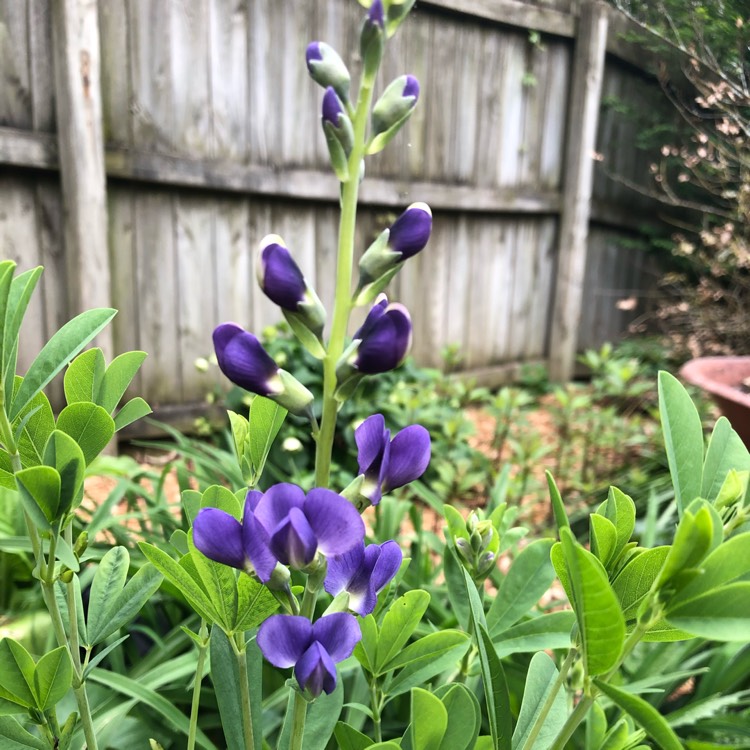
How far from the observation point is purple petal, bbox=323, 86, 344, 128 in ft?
1.09

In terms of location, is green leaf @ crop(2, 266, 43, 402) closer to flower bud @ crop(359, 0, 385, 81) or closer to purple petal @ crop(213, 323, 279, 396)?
purple petal @ crop(213, 323, 279, 396)

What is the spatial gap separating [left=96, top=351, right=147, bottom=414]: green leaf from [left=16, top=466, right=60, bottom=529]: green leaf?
0.11 m

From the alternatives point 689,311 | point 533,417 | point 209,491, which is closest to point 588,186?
point 689,311

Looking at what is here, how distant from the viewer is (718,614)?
0.91 feet

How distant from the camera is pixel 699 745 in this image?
60 centimetres

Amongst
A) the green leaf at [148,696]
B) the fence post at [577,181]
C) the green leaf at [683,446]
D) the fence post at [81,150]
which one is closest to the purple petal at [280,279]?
the green leaf at [683,446]

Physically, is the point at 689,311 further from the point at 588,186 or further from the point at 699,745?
the point at 699,745

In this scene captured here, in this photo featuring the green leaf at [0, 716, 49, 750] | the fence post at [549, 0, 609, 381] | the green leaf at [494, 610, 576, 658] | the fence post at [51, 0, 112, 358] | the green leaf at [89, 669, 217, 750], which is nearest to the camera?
the green leaf at [0, 716, 49, 750]

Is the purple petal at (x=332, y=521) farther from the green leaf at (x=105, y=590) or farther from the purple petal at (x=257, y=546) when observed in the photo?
the green leaf at (x=105, y=590)

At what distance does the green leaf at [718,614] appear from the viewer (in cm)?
27

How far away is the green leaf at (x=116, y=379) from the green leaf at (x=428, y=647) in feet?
0.77

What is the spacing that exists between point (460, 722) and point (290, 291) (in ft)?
0.78

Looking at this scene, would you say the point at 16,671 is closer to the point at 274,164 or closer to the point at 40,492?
the point at 40,492

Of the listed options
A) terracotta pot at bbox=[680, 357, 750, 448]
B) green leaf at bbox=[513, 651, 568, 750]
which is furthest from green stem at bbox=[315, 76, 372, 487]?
terracotta pot at bbox=[680, 357, 750, 448]
